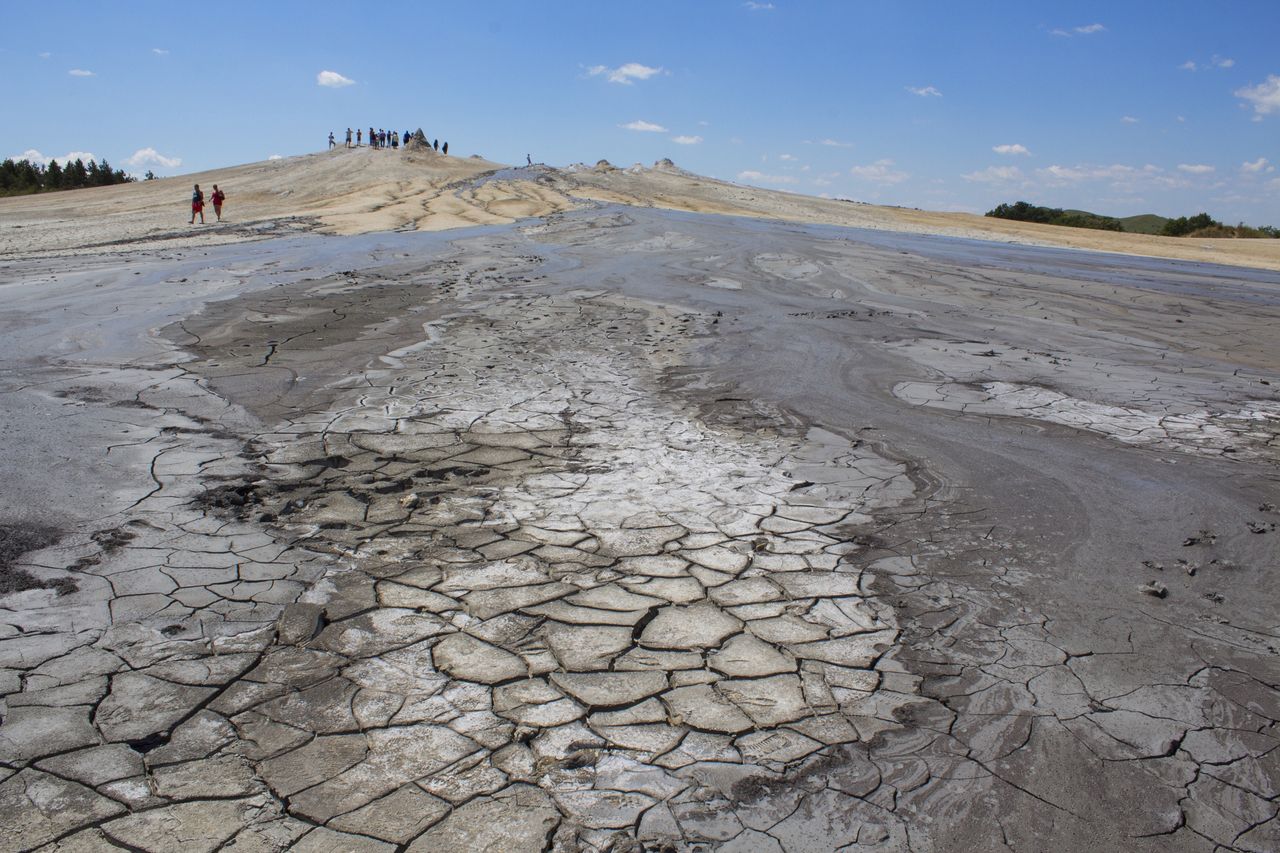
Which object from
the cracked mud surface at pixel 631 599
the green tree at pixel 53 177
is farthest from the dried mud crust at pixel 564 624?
the green tree at pixel 53 177

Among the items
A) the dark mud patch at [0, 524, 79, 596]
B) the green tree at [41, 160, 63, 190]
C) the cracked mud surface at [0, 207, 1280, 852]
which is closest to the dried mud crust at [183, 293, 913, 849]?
the cracked mud surface at [0, 207, 1280, 852]

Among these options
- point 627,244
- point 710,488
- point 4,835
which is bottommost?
point 4,835

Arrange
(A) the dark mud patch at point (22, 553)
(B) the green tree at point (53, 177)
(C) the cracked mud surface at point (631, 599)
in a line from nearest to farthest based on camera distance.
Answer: (C) the cracked mud surface at point (631, 599), (A) the dark mud patch at point (22, 553), (B) the green tree at point (53, 177)

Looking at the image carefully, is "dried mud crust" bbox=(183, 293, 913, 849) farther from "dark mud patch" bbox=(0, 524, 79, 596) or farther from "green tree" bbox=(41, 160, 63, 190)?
"green tree" bbox=(41, 160, 63, 190)

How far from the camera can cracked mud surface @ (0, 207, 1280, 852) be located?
104 inches

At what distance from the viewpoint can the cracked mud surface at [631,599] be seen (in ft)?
8.67

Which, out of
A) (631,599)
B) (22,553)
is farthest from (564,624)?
(22,553)

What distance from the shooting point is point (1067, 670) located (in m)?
3.44

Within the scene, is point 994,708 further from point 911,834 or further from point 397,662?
point 397,662

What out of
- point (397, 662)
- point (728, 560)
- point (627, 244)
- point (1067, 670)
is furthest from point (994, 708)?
point (627, 244)

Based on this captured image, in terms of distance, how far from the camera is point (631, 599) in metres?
3.93

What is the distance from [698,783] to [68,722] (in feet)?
7.03

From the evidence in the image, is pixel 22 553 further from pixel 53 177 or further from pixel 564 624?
pixel 53 177

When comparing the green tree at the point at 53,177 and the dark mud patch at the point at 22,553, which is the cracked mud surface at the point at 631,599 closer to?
the dark mud patch at the point at 22,553
